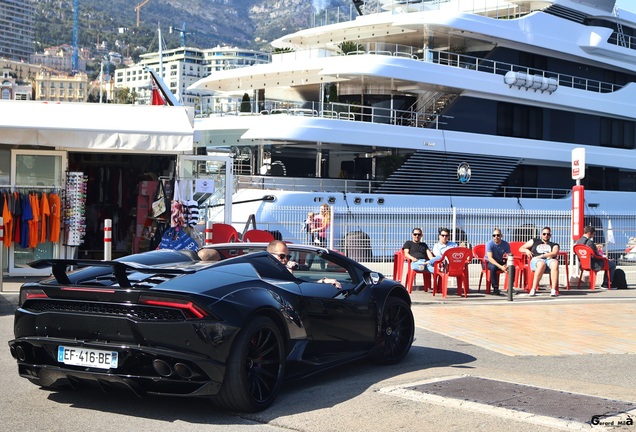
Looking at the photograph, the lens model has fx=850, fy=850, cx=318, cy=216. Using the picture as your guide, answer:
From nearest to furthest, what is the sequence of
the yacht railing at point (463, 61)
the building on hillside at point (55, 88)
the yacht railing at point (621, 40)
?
1. the yacht railing at point (463, 61)
2. the yacht railing at point (621, 40)
3. the building on hillside at point (55, 88)

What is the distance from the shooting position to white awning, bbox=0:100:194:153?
575 inches

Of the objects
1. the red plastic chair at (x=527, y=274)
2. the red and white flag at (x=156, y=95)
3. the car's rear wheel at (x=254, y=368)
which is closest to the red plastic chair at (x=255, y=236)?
the red plastic chair at (x=527, y=274)

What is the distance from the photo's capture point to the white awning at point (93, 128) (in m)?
14.6

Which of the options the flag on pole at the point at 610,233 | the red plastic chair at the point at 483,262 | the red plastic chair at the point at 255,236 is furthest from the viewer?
the flag on pole at the point at 610,233

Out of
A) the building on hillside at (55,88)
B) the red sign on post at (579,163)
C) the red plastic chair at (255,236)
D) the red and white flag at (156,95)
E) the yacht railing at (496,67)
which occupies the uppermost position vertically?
the building on hillside at (55,88)

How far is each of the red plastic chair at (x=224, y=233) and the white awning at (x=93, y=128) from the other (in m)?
1.71

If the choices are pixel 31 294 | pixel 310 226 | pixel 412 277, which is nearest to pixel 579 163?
pixel 412 277

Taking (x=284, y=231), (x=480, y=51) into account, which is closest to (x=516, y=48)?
(x=480, y=51)

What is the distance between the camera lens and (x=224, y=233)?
15867 millimetres

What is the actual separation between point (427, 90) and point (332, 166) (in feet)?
14.5

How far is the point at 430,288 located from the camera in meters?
16.4

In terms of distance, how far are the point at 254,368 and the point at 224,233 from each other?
31.8 ft

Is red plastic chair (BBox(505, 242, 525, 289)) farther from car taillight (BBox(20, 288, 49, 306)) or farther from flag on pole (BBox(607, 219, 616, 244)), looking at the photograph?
car taillight (BBox(20, 288, 49, 306))

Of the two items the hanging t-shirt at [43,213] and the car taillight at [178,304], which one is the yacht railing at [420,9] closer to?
the hanging t-shirt at [43,213]
